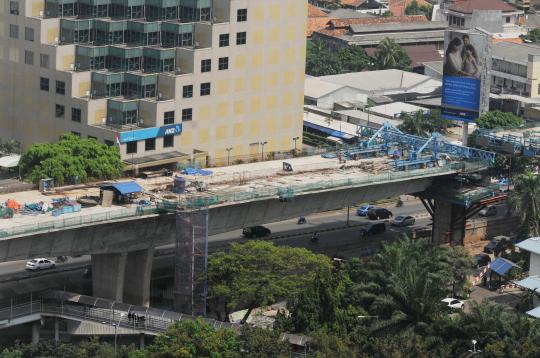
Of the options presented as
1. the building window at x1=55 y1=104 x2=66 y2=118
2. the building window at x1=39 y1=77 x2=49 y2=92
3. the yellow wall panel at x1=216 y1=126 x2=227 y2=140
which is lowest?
the yellow wall panel at x1=216 y1=126 x2=227 y2=140

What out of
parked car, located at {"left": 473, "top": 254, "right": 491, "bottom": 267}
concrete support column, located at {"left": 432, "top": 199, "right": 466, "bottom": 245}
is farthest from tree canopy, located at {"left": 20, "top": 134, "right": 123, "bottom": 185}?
parked car, located at {"left": 473, "top": 254, "right": 491, "bottom": 267}

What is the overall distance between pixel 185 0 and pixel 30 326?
4581 cm

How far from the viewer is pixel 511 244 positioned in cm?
12812

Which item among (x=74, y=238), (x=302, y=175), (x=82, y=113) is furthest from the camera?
(x=82, y=113)

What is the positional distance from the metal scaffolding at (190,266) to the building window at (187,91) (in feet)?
104

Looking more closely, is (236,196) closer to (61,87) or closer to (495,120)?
(61,87)

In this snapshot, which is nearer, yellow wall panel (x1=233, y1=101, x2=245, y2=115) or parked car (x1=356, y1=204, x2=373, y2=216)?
parked car (x1=356, y1=204, x2=373, y2=216)

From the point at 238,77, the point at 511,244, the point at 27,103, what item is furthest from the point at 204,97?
the point at 511,244

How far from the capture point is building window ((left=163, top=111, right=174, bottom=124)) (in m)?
137

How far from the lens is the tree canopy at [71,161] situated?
124 metres

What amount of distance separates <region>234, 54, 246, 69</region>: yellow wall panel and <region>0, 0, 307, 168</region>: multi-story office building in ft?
0.33

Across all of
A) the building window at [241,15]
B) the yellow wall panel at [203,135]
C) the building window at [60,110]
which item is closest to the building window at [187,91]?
the yellow wall panel at [203,135]

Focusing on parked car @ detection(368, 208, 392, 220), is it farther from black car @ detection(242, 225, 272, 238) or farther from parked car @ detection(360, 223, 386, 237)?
black car @ detection(242, 225, 272, 238)

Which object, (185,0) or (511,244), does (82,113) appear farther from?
(511,244)
